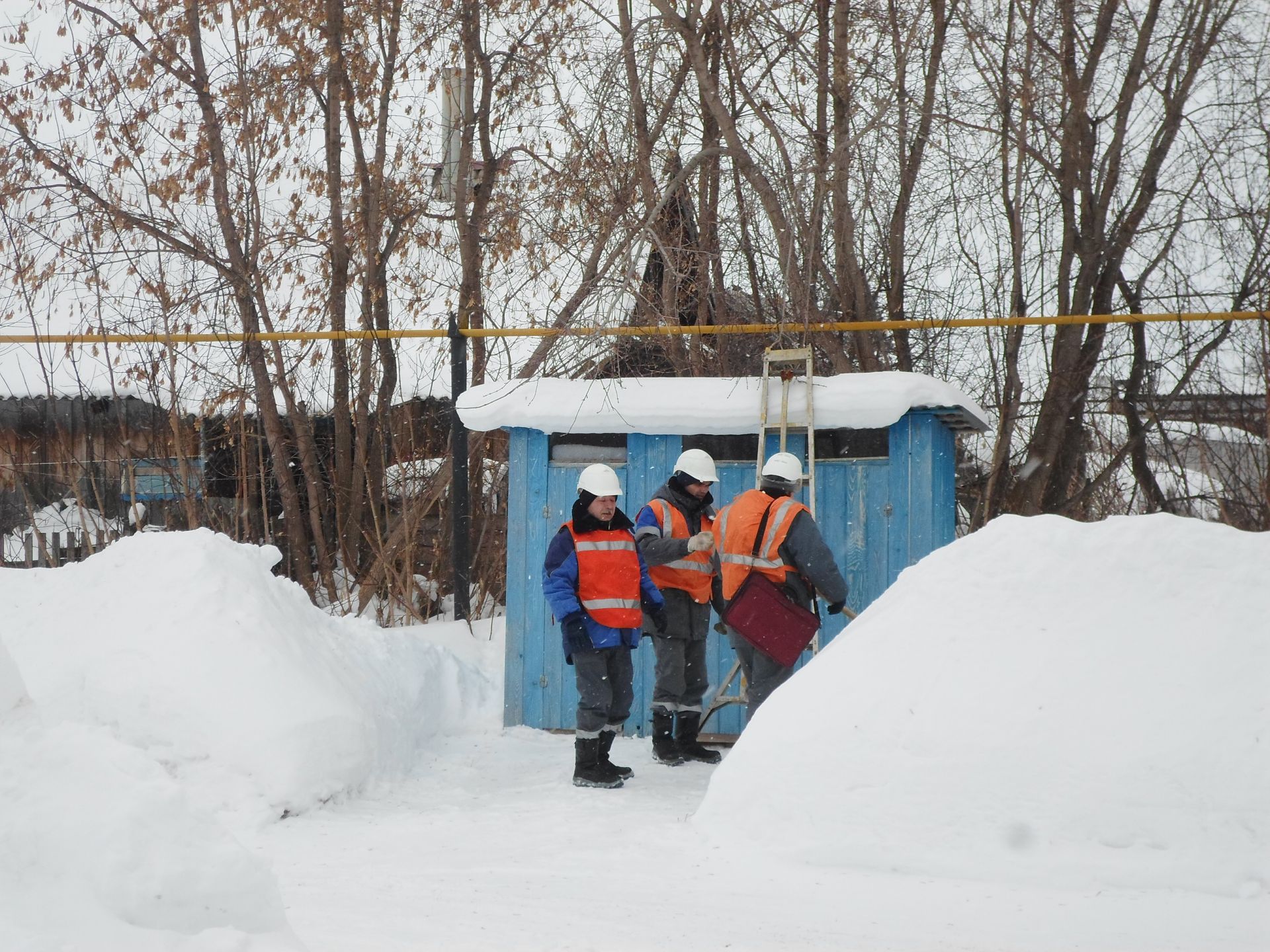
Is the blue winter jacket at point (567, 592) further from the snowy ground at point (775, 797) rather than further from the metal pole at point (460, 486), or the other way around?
the metal pole at point (460, 486)

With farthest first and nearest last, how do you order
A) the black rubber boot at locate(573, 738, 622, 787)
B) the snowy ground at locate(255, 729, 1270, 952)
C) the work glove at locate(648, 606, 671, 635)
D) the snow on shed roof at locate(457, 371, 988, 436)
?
1. the snow on shed roof at locate(457, 371, 988, 436)
2. the work glove at locate(648, 606, 671, 635)
3. the black rubber boot at locate(573, 738, 622, 787)
4. the snowy ground at locate(255, 729, 1270, 952)

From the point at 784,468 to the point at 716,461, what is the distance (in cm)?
105

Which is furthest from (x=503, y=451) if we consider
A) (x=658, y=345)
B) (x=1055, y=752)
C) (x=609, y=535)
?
(x=1055, y=752)

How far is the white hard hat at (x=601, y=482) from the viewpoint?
21.7ft

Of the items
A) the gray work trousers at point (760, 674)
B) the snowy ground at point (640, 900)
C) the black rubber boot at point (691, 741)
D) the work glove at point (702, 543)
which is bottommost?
the black rubber boot at point (691, 741)

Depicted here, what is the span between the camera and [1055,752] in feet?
14.8

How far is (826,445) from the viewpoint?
762 cm

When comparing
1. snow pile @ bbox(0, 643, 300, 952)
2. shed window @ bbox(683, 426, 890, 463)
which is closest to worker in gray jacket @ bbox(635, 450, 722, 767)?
Answer: shed window @ bbox(683, 426, 890, 463)

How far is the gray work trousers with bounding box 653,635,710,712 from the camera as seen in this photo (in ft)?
23.2

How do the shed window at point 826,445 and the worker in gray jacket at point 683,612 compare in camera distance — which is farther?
the shed window at point 826,445

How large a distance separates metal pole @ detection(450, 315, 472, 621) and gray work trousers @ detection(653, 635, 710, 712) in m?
2.38

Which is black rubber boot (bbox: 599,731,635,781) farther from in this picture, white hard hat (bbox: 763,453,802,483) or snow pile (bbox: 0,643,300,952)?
snow pile (bbox: 0,643,300,952)

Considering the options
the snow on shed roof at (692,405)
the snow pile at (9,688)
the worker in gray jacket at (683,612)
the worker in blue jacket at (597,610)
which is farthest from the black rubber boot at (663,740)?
the snow pile at (9,688)

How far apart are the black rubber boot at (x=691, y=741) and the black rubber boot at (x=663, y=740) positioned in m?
0.06
